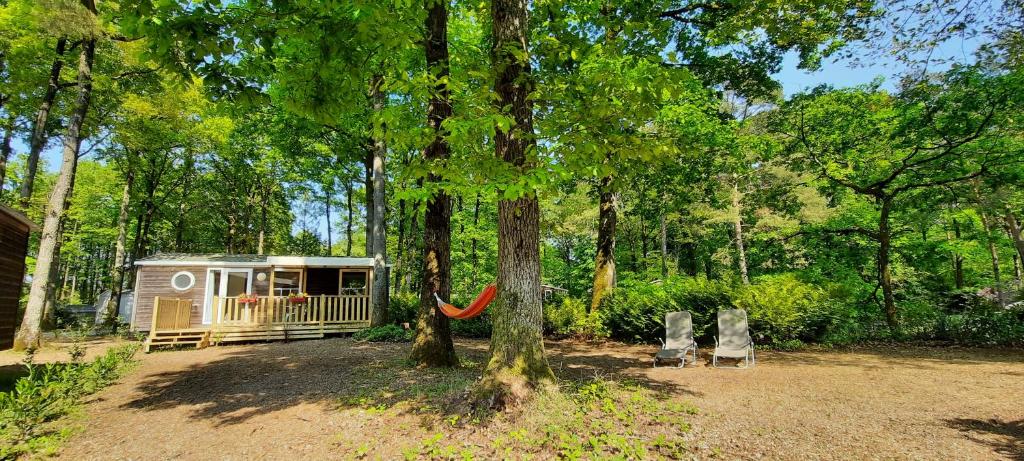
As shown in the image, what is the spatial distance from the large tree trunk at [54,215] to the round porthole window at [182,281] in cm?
341

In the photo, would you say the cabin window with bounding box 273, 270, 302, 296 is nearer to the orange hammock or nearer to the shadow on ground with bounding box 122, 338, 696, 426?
the shadow on ground with bounding box 122, 338, 696, 426

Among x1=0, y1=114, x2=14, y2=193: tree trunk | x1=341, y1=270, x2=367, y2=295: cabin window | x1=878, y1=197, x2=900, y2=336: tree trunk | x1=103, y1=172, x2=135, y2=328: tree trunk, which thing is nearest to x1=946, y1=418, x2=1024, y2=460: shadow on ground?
x1=878, y1=197, x2=900, y2=336: tree trunk

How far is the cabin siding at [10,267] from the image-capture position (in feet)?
21.2

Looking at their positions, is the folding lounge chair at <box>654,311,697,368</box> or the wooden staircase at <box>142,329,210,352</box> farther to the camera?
the wooden staircase at <box>142,329,210,352</box>

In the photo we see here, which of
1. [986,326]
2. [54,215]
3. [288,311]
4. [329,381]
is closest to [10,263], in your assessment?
[54,215]

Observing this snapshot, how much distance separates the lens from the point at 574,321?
11.0 meters

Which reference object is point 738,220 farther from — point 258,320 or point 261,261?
point 261,261

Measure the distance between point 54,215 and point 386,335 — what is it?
7283 millimetres

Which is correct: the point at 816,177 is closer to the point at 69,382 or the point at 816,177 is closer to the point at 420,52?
the point at 420,52

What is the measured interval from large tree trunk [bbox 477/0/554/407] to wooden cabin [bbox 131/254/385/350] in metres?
8.58

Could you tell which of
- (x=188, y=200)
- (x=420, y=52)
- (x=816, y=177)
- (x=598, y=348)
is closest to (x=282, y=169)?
(x=188, y=200)

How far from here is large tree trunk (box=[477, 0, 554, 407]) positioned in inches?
159

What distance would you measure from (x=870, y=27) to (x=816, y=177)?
5.50m

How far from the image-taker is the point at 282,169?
20547mm
